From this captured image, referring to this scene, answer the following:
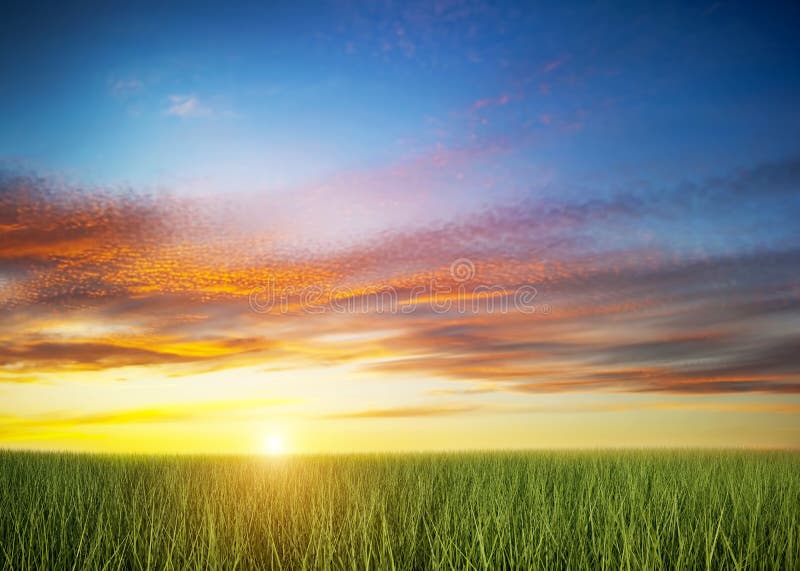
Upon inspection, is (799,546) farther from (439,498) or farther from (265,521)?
(265,521)

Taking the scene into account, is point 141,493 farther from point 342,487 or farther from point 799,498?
point 799,498

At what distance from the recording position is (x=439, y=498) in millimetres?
6414

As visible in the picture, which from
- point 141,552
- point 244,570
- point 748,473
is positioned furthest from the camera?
point 748,473

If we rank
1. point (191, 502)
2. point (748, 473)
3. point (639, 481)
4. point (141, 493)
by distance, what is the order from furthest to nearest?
point (748, 473) < point (639, 481) < point (141, 493) < point (191, 502)

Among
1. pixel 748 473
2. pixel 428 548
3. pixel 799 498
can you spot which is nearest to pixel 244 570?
pixel 428 548

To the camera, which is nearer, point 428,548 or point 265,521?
point 428,548

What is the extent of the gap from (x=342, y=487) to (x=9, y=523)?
12.1ft

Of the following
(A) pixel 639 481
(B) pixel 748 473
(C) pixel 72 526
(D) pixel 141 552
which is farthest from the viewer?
(B) pixel 748 473

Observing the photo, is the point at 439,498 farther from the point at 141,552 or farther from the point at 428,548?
the point at 141,552

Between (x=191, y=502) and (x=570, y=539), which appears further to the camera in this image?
(x=191, y=502)

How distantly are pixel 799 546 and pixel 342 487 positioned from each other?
505cm

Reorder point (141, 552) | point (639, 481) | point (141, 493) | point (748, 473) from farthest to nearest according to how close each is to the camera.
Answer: point (748, 473), point (639, 481), point (141, 493), point (141, 552)

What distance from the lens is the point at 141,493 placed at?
7.12 metres

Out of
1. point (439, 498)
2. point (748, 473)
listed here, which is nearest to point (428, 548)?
point (439, 498)
